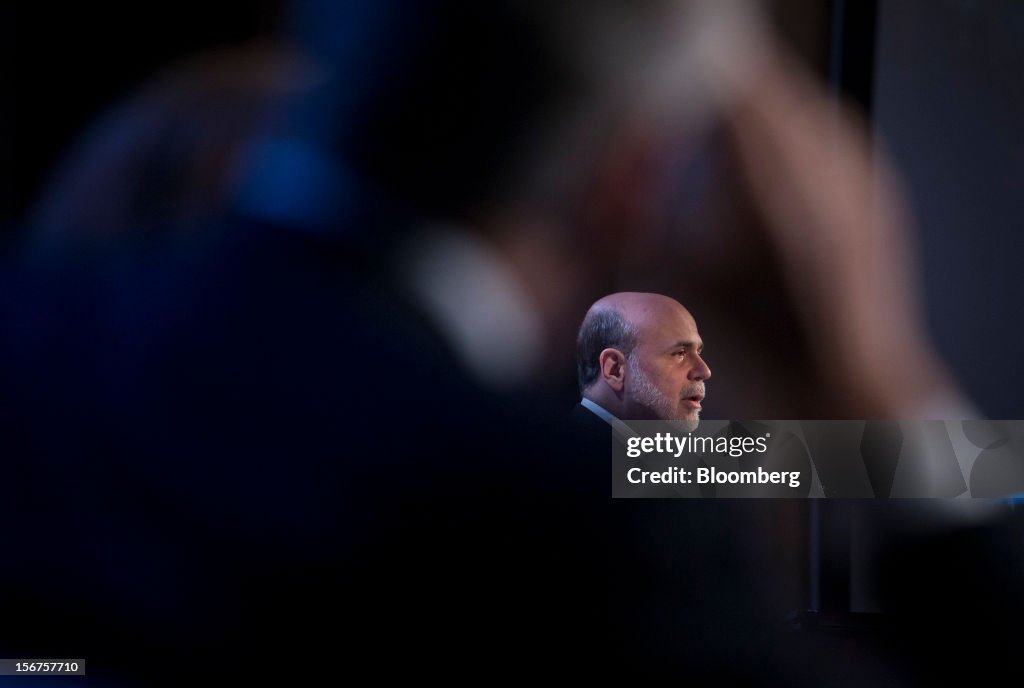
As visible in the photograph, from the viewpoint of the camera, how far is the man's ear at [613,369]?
1359 mm

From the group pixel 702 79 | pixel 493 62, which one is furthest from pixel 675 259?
pixel 493 62

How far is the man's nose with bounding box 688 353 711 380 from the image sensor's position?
135 cm

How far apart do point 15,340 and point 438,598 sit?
0.74 m

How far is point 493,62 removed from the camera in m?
1.39

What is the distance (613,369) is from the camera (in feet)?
4.48

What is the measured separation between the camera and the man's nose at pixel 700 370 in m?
1.35

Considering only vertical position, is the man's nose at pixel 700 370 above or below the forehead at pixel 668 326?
below

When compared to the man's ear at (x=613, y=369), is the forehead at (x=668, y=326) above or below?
above

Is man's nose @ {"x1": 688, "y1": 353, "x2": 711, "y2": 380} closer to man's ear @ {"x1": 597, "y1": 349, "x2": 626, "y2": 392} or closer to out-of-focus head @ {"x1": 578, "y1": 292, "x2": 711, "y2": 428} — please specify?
out-of-focus head @ {"x1": 578, "y1": 292, "x2": 711, "y2": 428}

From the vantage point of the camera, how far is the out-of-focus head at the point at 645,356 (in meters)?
1.35

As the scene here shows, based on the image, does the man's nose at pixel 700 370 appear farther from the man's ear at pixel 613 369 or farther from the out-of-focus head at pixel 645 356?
the man's ear at pixel 613 369

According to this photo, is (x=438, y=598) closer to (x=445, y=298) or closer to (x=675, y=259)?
(x=445, y=298)

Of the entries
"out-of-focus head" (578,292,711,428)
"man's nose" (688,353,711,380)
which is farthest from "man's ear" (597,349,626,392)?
"man's nose" (688,353,711,380)

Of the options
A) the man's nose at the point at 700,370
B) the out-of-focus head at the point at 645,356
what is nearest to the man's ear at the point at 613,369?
the out-of-focus head at the point at 645,356
